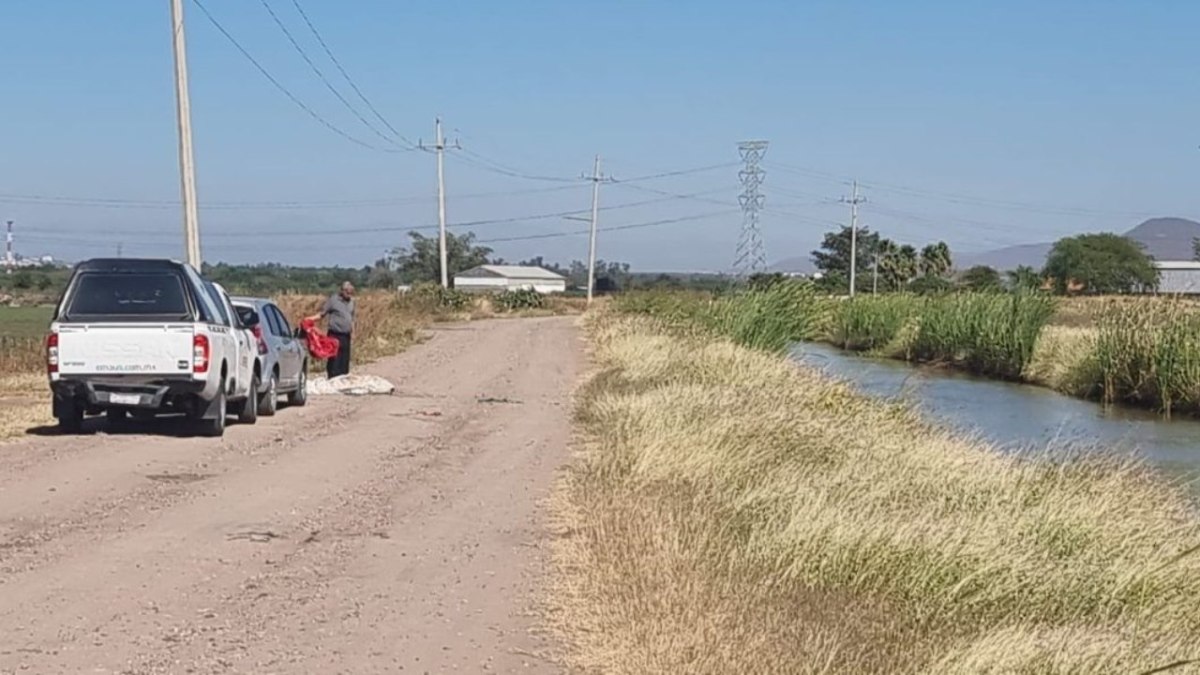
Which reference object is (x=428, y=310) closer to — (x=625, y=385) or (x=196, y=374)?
(x=625, y=385)

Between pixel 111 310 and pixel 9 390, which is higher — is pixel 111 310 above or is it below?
above

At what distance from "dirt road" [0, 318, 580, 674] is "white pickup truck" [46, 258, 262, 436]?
0.48 meters

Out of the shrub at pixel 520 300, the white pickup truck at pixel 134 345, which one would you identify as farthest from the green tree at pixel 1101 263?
the white pickup truck at pixel 134 345

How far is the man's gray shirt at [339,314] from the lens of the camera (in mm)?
24812

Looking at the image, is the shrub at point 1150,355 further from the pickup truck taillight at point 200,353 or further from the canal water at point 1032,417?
the pickup truck taillight at point 200,353

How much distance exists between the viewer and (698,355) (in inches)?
1027

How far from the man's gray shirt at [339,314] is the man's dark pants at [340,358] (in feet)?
0.38

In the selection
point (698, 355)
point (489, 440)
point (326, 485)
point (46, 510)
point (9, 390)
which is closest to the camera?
point (46, 510)

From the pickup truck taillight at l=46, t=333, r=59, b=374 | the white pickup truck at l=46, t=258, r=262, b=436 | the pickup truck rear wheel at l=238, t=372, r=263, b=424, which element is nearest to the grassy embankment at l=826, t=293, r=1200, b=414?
the pickup truck rear wheel at l=238, t=372, r=263, b=424

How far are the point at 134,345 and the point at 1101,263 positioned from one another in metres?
88.0

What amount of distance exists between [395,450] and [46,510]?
5.34 m

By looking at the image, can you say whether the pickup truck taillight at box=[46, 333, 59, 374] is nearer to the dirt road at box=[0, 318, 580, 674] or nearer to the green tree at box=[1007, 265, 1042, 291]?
the dirt road at box=[0, 318, 580, 674]

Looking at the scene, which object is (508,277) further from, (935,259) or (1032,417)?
(1032,417)

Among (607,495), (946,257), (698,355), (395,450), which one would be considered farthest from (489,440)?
(946,257)
